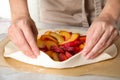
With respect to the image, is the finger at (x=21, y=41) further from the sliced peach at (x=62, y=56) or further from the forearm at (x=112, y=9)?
the forearm at (x=112, y=9)

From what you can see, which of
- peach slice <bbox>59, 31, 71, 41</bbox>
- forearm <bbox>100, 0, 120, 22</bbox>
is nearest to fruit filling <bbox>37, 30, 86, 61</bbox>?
peach slice <bbox>59, 31, 71, 41</bbox>

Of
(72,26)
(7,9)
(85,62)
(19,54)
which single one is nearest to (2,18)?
(7,9)

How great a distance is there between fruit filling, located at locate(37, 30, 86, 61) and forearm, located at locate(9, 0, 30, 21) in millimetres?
94

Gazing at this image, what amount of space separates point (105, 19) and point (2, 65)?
0.32 meters

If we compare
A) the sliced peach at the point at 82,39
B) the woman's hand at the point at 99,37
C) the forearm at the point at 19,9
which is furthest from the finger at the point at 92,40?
the forearm at the point at 19,9

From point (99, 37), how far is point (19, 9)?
267 mm

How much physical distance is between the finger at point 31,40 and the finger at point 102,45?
0.47 ft

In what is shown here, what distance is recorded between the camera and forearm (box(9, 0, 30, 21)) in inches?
32.7

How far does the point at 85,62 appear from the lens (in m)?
0.76

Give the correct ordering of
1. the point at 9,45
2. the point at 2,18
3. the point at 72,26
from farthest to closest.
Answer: the point at 2,18
the point at 72,26
the point at 9,45

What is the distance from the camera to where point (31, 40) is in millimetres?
747

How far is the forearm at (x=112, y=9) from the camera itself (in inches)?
31.2

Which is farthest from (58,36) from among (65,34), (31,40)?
(31,40)

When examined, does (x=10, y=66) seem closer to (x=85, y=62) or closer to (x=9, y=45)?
(x=9, y=45)
